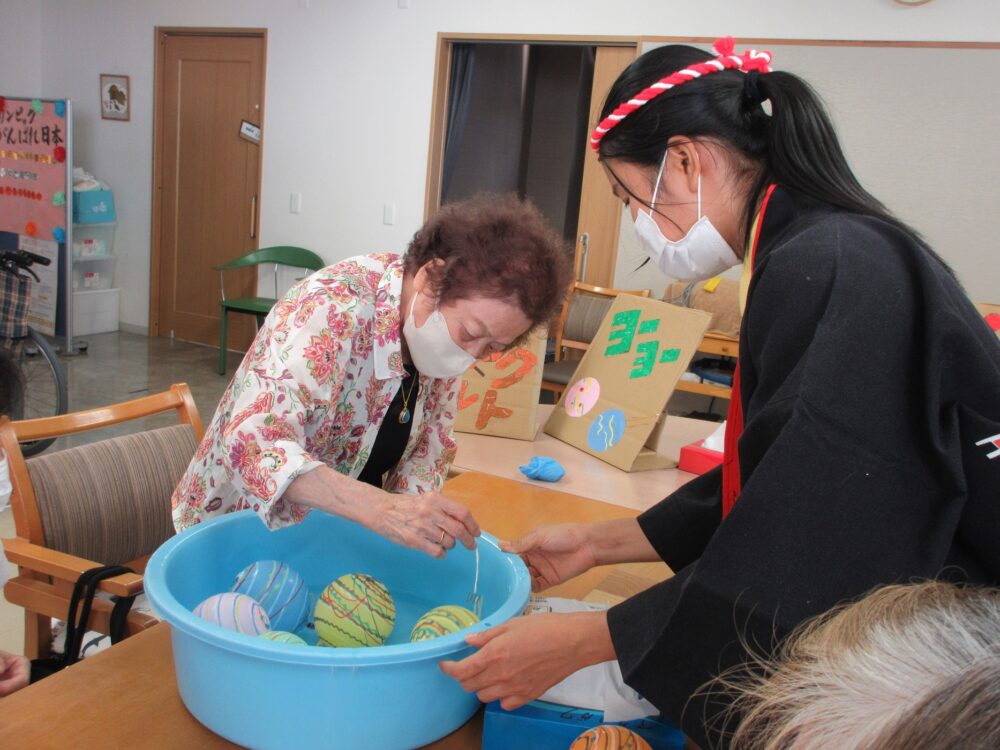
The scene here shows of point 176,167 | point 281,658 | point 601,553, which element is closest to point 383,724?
point 281,658

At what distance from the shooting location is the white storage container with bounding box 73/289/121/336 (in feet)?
22.6

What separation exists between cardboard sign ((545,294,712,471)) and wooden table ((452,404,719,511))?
46 mm

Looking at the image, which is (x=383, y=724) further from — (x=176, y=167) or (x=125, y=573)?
(x=176, y=167)

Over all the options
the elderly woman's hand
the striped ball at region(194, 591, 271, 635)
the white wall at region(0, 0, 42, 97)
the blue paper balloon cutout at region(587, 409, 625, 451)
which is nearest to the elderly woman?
the elderly woman's hand

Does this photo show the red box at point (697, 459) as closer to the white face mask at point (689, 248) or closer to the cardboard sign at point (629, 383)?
the cardboard sign at point (629, 383)

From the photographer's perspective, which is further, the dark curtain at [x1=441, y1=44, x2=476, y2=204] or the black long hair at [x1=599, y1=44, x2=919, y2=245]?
the dark curtain at [x1=441, y1=44, x2=476, y2=204]

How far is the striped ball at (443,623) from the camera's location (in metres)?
1.07

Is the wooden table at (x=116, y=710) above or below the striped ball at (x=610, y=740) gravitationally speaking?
below

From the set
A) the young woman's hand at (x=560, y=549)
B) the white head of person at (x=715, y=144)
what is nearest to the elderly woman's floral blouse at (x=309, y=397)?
the young woman's hand at (x=560, y=549)

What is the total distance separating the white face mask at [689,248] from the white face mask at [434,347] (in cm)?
36

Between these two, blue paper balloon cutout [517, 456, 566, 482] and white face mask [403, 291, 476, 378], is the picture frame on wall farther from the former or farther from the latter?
white face mask [403, 291, 476, 378]

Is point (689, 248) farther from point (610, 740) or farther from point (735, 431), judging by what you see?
point (610, 740)

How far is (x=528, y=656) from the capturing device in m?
0.91

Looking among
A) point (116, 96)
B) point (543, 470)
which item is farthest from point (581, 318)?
point (116, 96)
